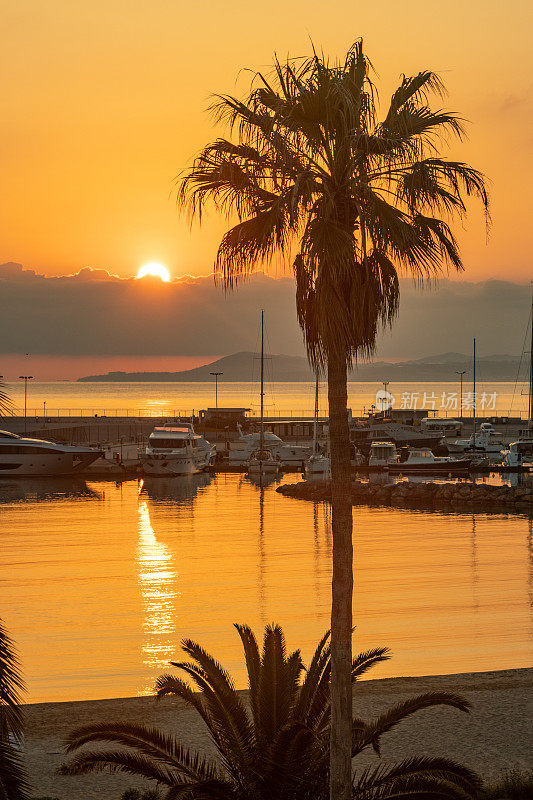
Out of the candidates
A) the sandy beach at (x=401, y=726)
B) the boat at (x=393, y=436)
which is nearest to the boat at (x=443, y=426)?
the boat at (x=393, y=436)

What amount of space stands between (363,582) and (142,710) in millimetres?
20762

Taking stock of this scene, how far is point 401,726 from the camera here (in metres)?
15.1

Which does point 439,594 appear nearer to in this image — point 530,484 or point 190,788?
point 190,788

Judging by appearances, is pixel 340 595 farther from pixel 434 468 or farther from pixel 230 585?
pixel 434 468

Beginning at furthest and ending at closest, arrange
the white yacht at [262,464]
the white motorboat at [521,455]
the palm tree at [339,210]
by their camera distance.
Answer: the white motorboat at [521,455] < the white yacht at [262,464] < the palm tree at [339,210]

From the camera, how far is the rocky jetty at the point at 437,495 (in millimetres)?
62750

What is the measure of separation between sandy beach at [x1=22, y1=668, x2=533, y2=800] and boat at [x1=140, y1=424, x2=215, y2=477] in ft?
214

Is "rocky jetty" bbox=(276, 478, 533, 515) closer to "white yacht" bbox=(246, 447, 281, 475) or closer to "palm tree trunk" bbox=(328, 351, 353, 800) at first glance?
"white yacht" bbox=(246, 447, 281, 475)

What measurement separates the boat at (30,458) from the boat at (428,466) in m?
28.9

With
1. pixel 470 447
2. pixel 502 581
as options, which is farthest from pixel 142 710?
pixel 470 447

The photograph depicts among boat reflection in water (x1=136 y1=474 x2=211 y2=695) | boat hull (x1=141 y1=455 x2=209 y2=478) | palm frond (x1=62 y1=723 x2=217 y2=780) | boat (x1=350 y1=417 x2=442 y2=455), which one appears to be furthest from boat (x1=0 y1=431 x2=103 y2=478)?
palm frond (x1=62 y1=723 x2=217 y2=780)

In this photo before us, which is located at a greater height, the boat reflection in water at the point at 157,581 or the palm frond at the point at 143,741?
the palm frond at the point at 143,741

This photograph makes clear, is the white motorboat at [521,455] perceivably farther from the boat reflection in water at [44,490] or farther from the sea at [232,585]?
the boat reflection in water at [44,490]

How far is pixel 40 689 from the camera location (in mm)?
20578
